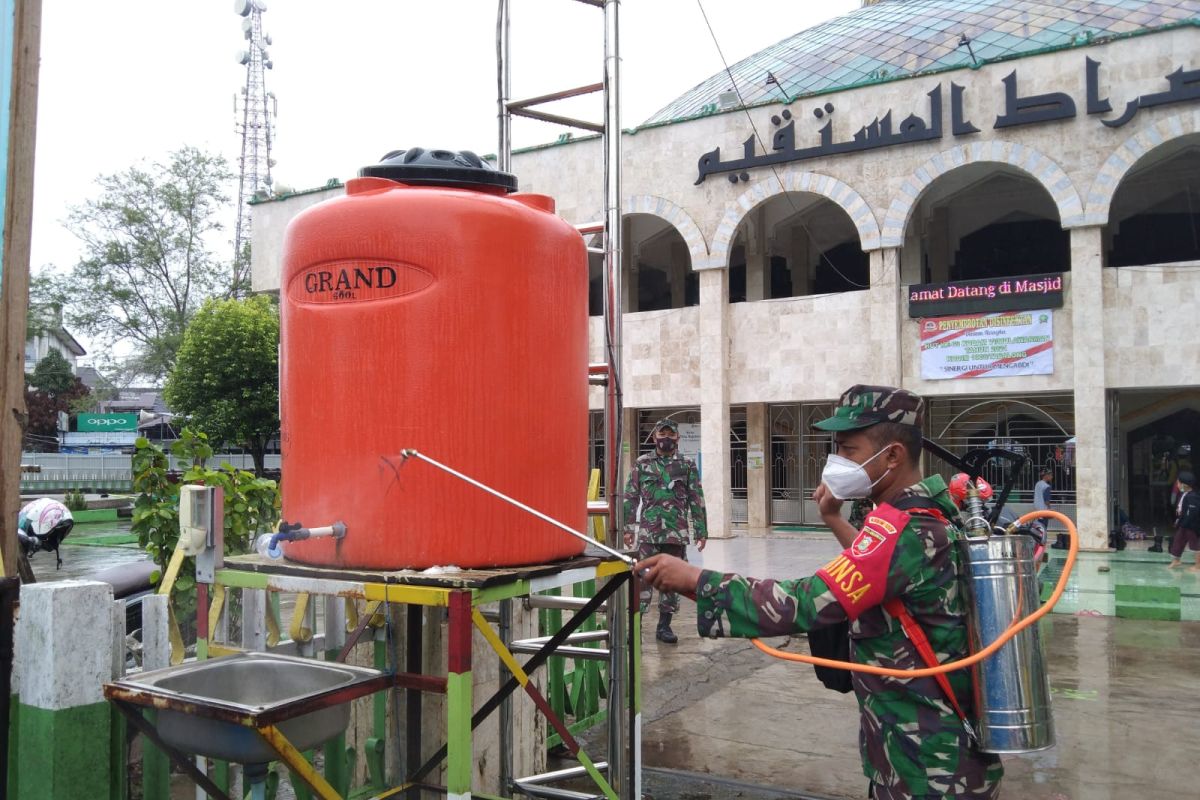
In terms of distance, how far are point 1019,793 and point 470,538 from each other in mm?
3446

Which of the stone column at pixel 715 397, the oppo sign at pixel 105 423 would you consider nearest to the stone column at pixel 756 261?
the stone column at pixel 715 397

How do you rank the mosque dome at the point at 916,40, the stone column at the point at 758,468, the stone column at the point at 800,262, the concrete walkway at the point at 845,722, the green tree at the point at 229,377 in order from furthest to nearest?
the green tree at the point at 229,377 → the stone column at the point at 800,262 → the stone column at the point at 758,468 → the mosque dome at the point at 916,40 → the concrete walkway at the point at 845,722

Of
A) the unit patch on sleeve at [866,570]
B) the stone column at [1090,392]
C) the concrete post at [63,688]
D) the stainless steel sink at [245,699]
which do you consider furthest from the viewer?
the stone column at [1090,392]

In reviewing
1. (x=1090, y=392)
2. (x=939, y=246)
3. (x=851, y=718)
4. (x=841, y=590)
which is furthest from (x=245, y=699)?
(x=939, y=246)

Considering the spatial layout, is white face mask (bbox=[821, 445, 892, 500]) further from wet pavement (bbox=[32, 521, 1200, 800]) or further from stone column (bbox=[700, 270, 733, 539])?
stone column (bbox=[700, 270, 733, 539])

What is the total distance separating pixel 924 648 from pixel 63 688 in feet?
8.34

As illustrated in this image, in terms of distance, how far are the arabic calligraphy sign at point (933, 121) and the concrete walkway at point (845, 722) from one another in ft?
31.1

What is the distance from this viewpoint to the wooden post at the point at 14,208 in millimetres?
3238

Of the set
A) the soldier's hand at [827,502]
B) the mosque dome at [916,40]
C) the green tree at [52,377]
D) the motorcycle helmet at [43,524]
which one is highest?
the mosque dome at [916,40]

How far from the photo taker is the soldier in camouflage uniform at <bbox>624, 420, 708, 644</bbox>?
8.41 meters

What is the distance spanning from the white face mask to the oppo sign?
47953 millimetres

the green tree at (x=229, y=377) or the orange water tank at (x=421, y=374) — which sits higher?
the green tree at (x=229, y=377)

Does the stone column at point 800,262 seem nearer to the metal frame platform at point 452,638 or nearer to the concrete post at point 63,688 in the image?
the metal frame platform at point 452,638

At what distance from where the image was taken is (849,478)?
2541 millimetres
